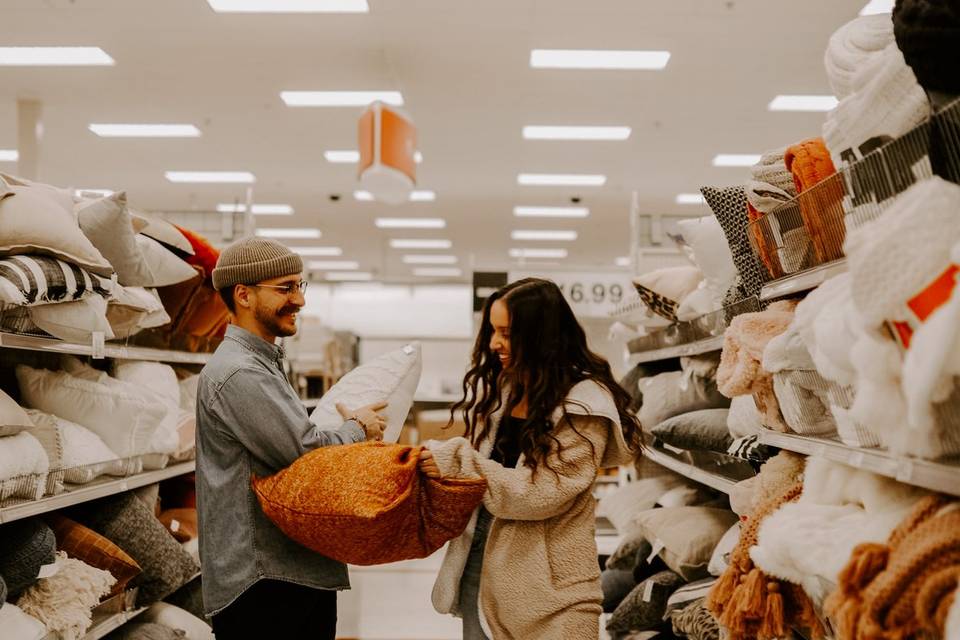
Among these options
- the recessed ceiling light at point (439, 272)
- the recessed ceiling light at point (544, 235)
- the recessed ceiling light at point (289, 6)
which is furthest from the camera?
the recessed ceiling light at point (439, 272)

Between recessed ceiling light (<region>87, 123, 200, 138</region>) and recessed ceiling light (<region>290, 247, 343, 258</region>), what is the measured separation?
6.65m

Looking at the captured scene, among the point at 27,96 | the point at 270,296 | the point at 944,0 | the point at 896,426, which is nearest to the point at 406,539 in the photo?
the point at 270,296

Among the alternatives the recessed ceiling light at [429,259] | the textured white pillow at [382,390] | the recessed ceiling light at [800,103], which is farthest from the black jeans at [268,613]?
the recessed ceiling light at [429,259]

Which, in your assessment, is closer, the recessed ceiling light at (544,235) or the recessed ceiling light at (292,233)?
the recessed ceiling light at (292,233)

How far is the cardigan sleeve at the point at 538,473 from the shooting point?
1.79 metres

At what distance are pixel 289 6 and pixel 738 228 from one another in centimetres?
425

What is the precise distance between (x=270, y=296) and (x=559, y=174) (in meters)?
8.04

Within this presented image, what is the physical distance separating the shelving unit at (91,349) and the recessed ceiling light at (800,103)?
19.3 feet

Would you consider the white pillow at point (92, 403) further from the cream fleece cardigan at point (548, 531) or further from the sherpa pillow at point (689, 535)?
the sherpa pillow at point (689, 535)

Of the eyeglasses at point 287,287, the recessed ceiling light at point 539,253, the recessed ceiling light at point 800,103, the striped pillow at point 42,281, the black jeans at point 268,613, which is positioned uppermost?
the recessed ceiling light at point 539,253

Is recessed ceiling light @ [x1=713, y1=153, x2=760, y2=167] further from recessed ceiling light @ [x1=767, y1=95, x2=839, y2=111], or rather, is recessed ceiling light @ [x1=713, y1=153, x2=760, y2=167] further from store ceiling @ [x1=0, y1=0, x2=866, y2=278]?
recessed ceiling light @ [x1=767, y1=95, x2=839, y2=111]

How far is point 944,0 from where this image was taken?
1.04 metres

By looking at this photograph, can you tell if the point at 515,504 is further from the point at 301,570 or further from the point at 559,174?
the point at 559,174

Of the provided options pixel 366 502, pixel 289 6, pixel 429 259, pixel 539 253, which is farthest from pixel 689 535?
pixel 429 259
